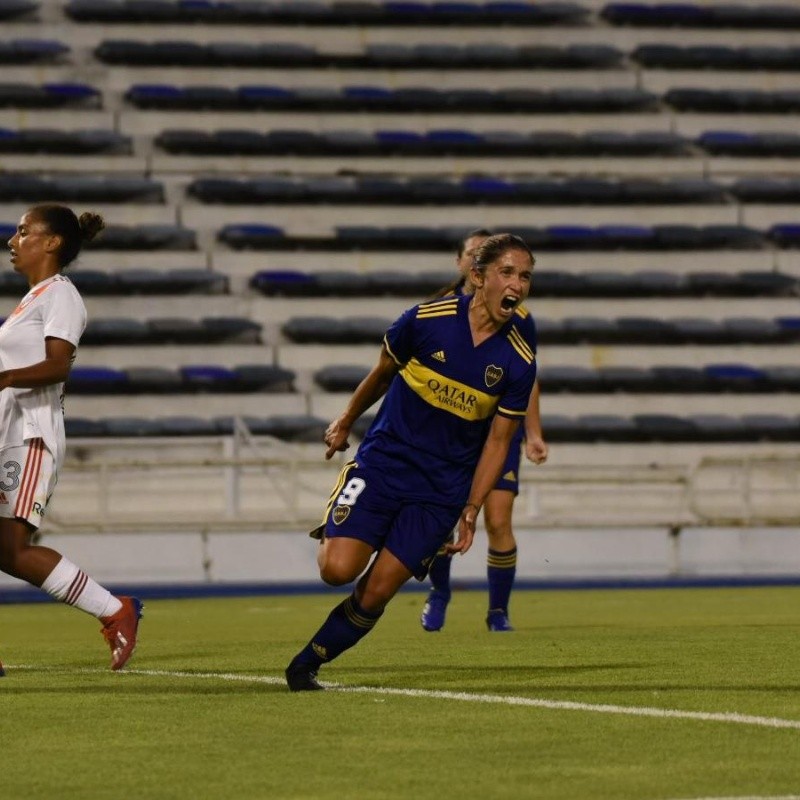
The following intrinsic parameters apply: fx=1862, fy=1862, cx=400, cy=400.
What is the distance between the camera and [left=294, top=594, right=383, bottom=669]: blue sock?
A: 613 centimetres

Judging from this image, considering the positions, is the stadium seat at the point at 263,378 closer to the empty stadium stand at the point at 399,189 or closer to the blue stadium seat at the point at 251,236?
the empty stadium stand at the point at 399,189

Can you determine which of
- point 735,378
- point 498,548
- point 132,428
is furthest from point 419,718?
point 735,378

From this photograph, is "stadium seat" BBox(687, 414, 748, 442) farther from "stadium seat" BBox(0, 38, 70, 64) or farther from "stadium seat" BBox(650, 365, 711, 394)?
"stadium seat" BBox(0, 38, 70, 64)

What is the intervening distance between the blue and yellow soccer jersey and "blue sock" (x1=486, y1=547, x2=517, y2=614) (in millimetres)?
3427

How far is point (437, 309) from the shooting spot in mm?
6492

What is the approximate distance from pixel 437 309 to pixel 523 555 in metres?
11.1

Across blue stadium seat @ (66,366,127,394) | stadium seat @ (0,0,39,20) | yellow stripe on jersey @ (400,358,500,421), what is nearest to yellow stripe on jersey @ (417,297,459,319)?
yellow stripe on jersey @ (400,358,500,421)

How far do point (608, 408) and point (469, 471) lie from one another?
14721 mm

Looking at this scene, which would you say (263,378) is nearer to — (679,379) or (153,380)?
(153,380)

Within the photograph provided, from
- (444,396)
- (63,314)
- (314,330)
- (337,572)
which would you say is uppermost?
(63,314)

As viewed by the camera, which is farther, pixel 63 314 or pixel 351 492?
pixel 63 314

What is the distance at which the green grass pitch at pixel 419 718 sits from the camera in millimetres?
4230

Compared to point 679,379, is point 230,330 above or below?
above

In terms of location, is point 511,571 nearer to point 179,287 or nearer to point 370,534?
point 370,534
